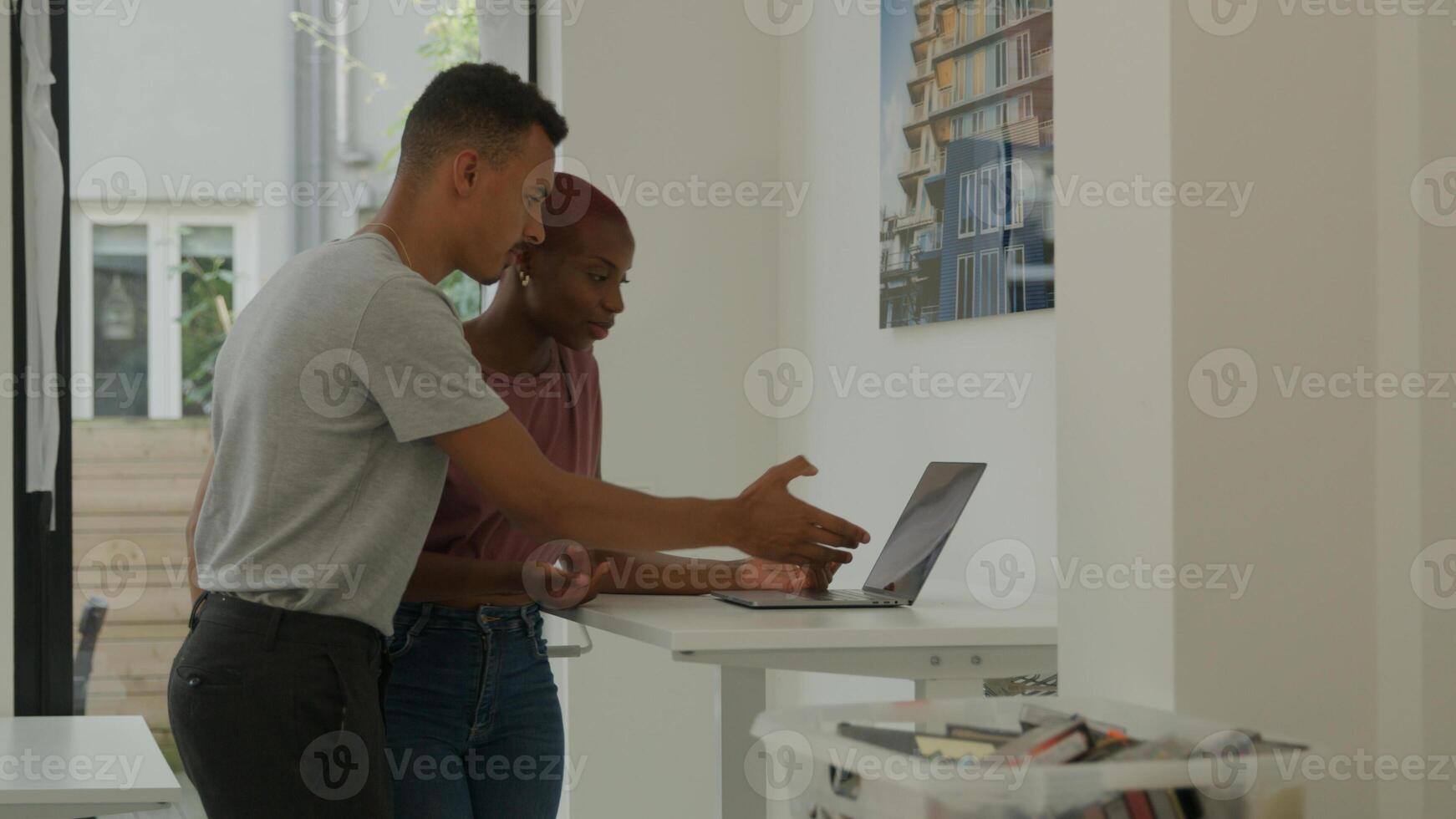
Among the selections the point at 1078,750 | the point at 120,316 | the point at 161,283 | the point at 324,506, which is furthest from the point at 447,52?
the point at 1078,750

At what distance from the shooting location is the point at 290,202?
331 cm

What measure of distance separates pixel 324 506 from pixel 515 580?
0.42 metres

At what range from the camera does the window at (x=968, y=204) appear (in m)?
2.27

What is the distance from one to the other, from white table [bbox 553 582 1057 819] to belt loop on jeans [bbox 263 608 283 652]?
39cm

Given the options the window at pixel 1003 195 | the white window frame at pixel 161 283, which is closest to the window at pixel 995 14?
the window at pixel 1003 195

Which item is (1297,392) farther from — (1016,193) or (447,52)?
(447,52)

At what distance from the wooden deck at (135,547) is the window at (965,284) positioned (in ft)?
5.96

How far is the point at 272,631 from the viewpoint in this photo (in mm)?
1315

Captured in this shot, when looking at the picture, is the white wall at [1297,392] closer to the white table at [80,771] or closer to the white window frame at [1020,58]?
the white window frame at [1020,58]

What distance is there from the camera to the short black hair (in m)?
1.56

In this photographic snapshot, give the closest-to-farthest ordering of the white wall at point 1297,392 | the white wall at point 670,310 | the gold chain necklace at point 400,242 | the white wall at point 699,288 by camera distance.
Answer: the white wall at point 1297,392 < the gold chain necklace at point 400,242 < the white wall at point 699,288 < the white wall at point 670,310

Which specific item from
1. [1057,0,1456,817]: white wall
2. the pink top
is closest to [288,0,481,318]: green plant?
the pink top

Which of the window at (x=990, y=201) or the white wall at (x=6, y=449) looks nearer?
the window at (x=990, y=201)

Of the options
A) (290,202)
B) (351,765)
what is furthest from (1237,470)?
(290,202)
